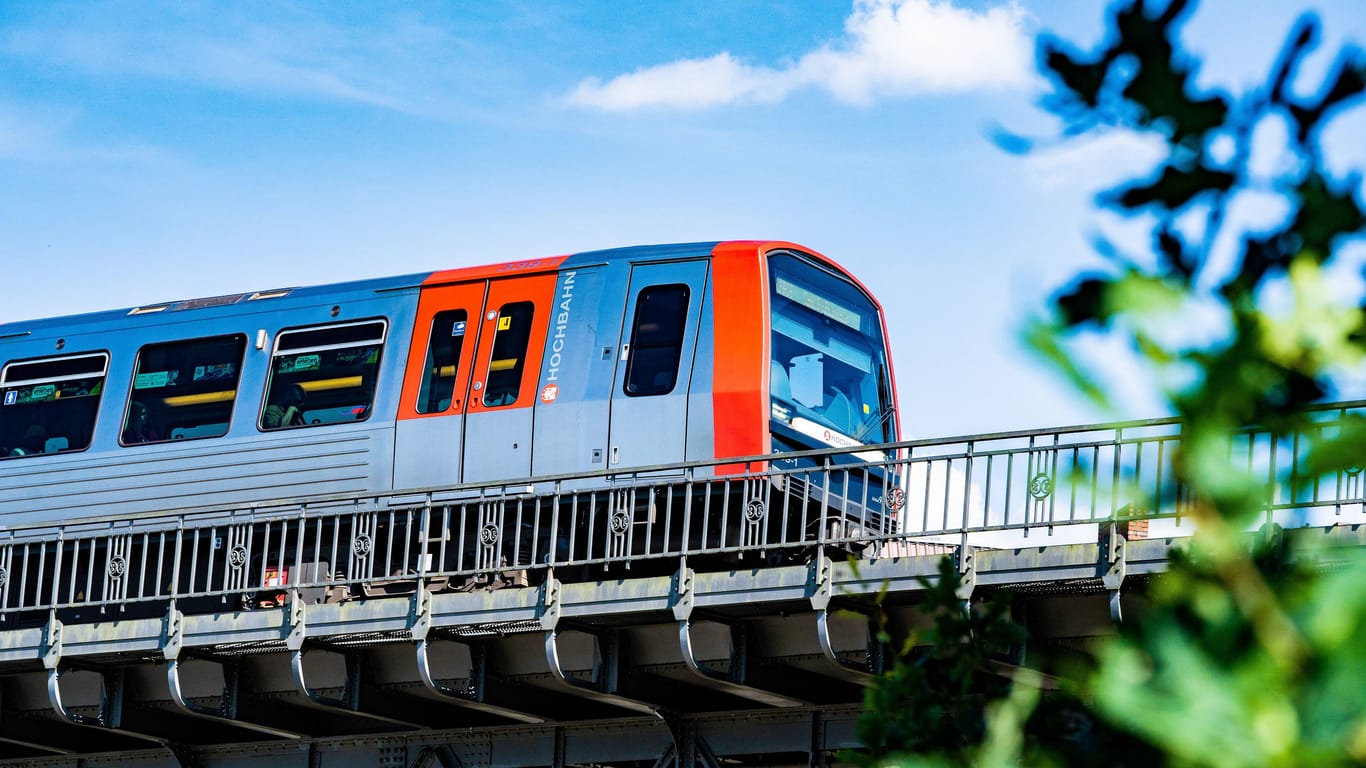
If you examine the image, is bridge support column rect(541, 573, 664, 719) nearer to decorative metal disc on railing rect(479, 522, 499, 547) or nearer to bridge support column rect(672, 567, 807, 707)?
bridge support column rect(672, 567, 807, 707)

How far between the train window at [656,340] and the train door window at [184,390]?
4313 mm

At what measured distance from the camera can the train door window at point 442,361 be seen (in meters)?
16.7

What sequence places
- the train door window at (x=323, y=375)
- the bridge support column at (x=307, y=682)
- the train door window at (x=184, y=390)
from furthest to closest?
the train door window at (x=184, y=390)
the train door window at (x=323, y=375)
the bridge support column at (x=307, y=682)

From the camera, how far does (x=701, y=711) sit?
14633 mm

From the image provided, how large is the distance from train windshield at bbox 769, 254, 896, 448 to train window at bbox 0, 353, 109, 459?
23.9 feet

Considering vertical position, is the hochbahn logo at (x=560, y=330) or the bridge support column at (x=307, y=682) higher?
the hochbahn logo at (x=560, y=330)

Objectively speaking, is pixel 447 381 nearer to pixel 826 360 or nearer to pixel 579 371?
pixel 579 371

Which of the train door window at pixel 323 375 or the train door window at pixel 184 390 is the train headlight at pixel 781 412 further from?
the train door window at pixel 184 390

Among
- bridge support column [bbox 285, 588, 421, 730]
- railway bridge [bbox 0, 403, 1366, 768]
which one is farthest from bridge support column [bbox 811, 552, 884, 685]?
bridge support column [bbox 285, 588, 421, 730]

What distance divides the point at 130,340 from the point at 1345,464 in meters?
17.4

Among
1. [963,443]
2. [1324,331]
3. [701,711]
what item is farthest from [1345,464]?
[701,711]

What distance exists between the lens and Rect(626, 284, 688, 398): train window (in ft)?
51.9

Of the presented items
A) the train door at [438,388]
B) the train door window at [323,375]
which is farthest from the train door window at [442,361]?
the train door window at [323,375]

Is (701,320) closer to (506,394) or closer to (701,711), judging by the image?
(506,394)
